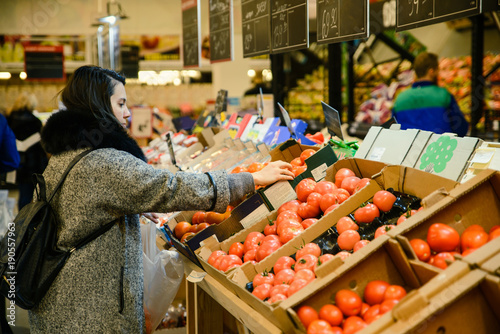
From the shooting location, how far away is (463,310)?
1277 mm

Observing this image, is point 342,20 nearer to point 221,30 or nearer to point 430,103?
point 430,103

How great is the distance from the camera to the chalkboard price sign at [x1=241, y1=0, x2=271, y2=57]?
14.7 feet

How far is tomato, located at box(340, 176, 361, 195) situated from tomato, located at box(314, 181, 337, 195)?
5cm

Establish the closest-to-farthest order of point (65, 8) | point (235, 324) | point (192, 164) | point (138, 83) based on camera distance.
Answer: point (235, 324), point (192, 164), point (65, 8), point (138, 83)

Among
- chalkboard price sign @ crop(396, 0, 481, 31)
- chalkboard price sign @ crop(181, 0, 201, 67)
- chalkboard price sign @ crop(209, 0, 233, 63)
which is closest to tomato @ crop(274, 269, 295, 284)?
chalkboard price sign @ crop(396, 0, 481, 31)

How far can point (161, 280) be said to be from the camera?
2672mm

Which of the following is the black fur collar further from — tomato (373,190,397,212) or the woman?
tomato (373,190,397,212)

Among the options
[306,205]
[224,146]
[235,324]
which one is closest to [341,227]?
[306,205]

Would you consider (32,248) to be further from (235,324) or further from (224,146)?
(224,146)

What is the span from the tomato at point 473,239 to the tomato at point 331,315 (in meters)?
0.44

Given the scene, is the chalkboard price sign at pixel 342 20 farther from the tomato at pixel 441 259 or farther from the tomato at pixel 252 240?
the tomato at pixel 441 259

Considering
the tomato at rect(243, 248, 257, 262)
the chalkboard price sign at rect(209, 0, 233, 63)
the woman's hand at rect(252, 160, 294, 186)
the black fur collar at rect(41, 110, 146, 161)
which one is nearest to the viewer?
the black fur collar at rect(41, 110, 146, 161)

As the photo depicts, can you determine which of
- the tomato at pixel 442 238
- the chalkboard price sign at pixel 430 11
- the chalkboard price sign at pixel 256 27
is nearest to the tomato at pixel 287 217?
the tomato at pixel 442 238

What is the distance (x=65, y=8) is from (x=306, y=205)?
10275mm
